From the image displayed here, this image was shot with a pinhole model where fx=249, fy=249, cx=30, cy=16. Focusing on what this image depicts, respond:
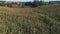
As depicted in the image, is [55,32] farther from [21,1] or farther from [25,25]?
[21,1]

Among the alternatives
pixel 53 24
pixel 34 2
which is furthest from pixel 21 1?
pixel 53 24

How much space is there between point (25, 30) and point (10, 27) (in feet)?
3.84

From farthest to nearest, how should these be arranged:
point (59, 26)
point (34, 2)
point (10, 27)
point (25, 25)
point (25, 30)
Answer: point (34, 2)
point (59, 26)
point (25, 25)
point (25, 30)
point (10, 27)

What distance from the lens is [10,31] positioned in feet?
37.8

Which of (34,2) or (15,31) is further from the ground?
(15,31)

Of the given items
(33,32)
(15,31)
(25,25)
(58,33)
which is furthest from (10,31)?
(58,33)

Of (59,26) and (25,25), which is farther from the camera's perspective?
(59,26)

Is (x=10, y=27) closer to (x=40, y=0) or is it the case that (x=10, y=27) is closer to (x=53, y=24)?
(x=53, y=24)

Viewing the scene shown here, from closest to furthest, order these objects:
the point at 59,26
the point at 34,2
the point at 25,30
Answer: the point at 25,30 → the point at 59,26 → the point at 34,2

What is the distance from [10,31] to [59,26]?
5100mm

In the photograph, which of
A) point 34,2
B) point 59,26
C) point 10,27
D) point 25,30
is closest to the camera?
point 10,27

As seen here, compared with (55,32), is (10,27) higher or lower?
higher

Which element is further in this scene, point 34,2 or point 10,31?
point 34,2

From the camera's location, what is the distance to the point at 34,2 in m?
40.9
